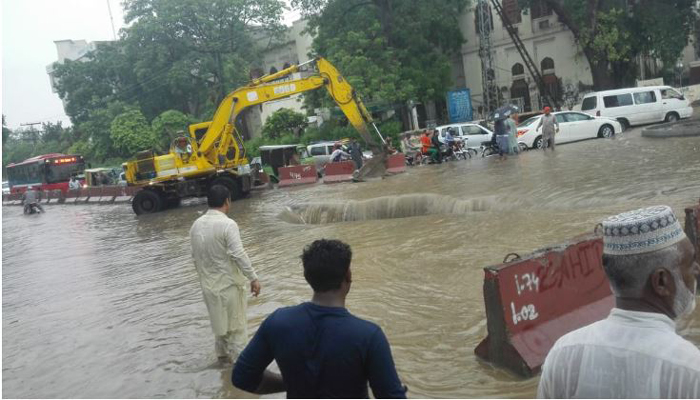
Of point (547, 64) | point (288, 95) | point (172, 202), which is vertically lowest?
point (172, 202)

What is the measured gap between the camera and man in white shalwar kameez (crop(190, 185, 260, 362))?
5.50 m

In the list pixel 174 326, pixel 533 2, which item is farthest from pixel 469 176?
pixel 533 2

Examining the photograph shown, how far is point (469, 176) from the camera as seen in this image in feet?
57.2

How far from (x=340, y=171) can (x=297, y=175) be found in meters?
2.16

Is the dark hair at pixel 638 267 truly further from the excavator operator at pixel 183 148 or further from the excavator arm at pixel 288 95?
Result: the excavator operator at pixel 183 148

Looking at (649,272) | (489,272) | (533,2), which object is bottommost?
(489,272)

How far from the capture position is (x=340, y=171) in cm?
2273

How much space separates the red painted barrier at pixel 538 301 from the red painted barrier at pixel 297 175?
61.5 ft

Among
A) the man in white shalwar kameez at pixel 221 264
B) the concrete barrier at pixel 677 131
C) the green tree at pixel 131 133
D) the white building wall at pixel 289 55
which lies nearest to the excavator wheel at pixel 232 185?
the concrete barrier at pixel 677 131

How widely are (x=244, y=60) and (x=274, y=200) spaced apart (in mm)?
28477

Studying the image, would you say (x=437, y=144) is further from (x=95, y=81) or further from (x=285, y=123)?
(x=95, y=81)

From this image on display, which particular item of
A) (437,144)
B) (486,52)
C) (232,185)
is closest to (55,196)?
(232,185)

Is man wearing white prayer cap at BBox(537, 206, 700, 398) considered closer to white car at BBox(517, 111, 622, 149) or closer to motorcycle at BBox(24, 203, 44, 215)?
white car at BBox(517, 111, 622, 149)

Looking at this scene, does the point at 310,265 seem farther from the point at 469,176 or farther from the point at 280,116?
the point at 280,116
